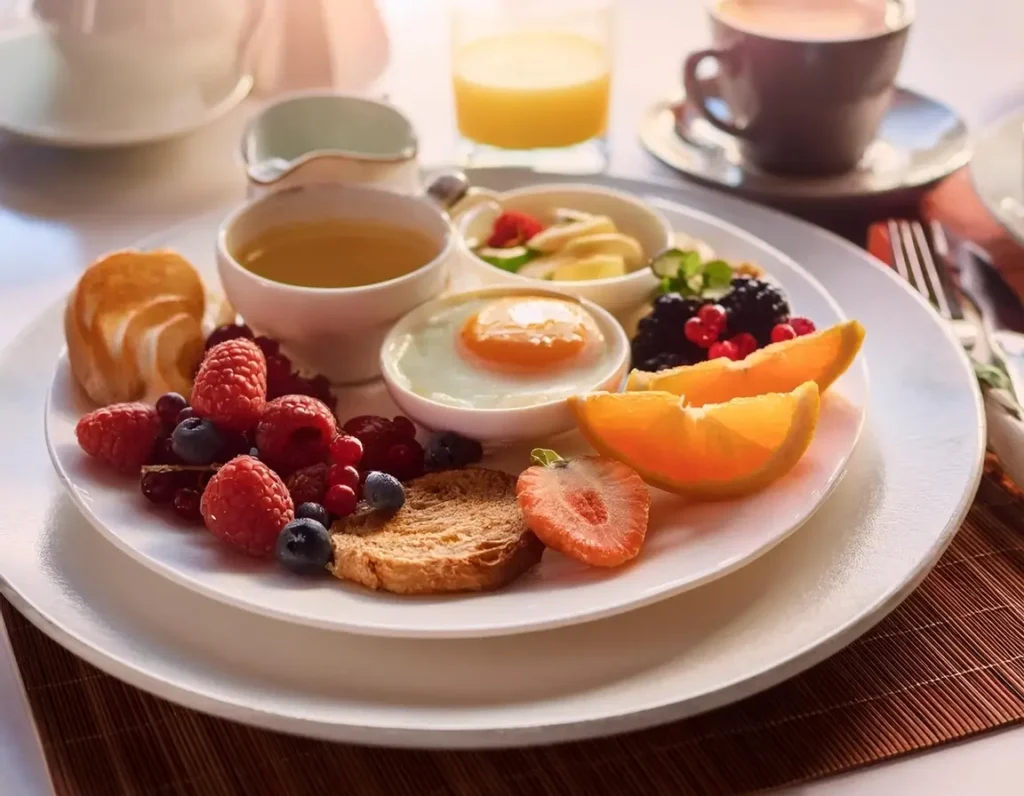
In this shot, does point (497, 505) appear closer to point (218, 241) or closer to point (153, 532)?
point (153, 532)

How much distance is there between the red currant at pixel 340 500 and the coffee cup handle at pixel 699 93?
1.24 metres

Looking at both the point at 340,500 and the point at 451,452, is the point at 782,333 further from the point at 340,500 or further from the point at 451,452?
the point at 340,500

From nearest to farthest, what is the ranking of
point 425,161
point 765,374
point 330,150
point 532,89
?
point 765,374 < point 330,150 < point 532,89 < point 425,161

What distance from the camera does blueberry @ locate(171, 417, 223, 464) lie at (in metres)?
1.34

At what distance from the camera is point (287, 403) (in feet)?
4.51

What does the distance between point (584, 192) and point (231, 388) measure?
0.80m

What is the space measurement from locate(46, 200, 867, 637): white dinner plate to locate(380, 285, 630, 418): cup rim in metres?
0.08

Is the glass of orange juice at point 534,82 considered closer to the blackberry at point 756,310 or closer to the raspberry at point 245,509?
the blackberry at point 756,310

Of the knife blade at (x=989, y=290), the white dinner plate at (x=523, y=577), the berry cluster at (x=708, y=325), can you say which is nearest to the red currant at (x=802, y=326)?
the berry cluster at (x=708, y=325)

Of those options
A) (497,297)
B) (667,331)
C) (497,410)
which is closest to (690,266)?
(667,331)

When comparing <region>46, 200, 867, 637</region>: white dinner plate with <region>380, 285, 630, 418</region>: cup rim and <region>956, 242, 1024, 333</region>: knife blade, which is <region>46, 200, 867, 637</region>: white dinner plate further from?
<region>956, 242, 1024, 333</region>: knife blade

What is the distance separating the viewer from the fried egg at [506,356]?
1494 millimetres

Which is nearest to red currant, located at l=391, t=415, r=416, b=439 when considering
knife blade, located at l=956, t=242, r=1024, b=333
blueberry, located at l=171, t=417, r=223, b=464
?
blueberry, located at l=171, t=417, r=223, b=464

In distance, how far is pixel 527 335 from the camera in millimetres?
1545
